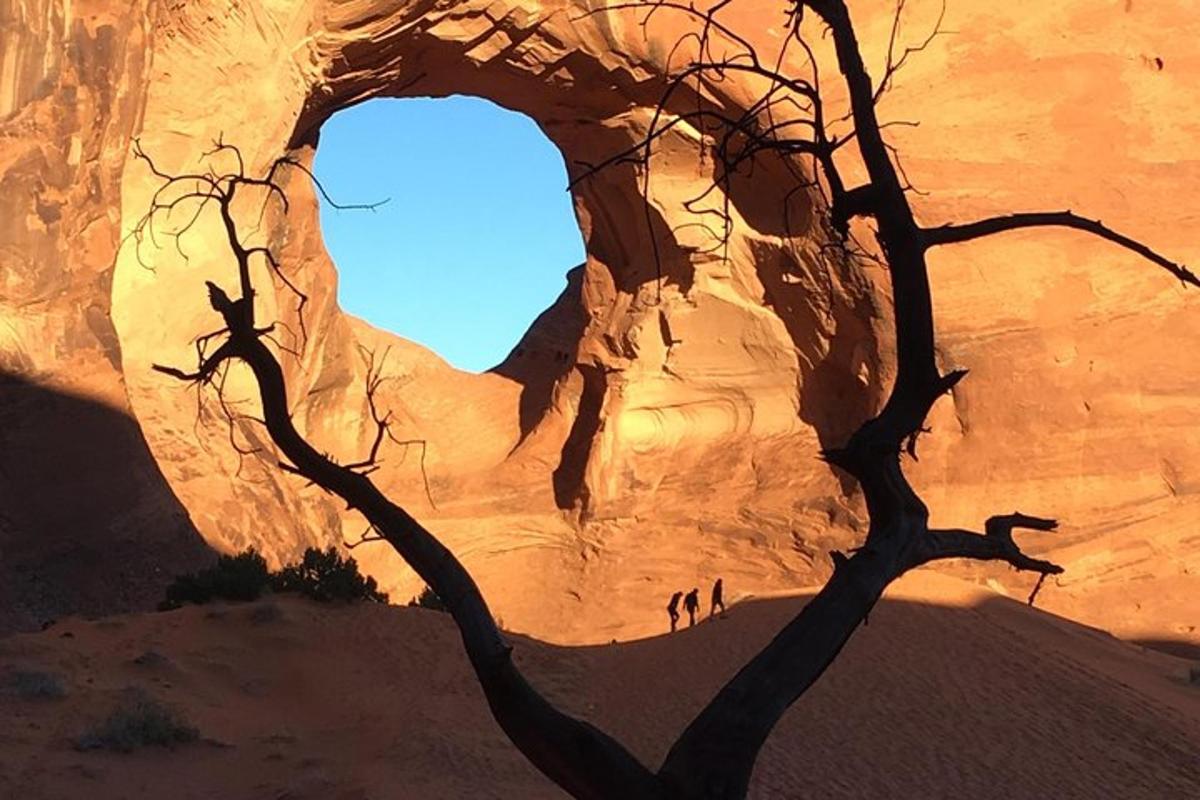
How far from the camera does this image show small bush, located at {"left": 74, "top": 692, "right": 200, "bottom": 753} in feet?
31.9

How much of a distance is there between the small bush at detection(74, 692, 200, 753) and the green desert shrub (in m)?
3.43

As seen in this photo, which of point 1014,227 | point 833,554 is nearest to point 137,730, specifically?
point 833,554

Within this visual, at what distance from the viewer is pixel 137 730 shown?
9.96m

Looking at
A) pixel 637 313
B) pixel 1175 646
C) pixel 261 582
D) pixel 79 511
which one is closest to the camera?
pixel 79 511

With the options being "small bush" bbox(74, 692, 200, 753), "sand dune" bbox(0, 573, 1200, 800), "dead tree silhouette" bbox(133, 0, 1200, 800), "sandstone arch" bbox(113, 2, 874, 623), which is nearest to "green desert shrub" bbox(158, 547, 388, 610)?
"sand dune" bbox(0, 573, 1200, 800)

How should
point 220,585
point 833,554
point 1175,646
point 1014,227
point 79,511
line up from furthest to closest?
point 1175,646
point 79,511
point 220,585
point 1014,227
point 833,554

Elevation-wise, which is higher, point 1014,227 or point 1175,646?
point 1014,227

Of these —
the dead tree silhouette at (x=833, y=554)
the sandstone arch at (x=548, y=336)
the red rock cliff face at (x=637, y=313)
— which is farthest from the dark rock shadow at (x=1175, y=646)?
the dead tree silhouette at (x=833, y=554)

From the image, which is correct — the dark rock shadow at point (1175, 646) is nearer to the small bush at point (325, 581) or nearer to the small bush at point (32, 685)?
the small bush at point (325, 581)

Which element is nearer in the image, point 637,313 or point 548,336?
point 637,313

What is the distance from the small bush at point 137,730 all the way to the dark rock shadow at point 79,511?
3.54m

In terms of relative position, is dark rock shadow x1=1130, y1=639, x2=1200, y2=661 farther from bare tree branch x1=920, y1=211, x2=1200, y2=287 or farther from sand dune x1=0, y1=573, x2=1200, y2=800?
bare tree branch x1=920, y1=211, x2=1200, y2=287

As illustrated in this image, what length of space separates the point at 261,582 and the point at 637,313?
1158cm

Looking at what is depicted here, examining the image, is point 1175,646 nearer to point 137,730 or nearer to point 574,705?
point 574,705
